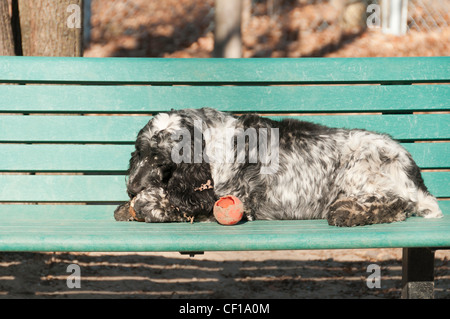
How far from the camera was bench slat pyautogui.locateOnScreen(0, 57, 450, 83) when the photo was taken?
420 centimetres

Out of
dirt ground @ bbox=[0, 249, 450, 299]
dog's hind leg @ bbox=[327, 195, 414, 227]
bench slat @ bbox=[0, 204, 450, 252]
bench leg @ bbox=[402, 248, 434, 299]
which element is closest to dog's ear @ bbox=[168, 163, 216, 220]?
bench slat @ bbox=[0, 204, 450, 252]

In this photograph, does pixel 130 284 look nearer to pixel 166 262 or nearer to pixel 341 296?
pixel 166 262

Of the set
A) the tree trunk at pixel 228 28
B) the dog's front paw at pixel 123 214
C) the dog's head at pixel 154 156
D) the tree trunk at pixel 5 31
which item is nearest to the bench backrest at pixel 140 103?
the dog's front paw at pixel 123 214

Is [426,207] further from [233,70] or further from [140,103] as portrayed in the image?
[140,103]

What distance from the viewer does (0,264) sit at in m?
5.37

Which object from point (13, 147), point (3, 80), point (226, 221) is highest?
point (3, 80)

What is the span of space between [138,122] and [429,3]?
10.1 m

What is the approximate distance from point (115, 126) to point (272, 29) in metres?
8.45

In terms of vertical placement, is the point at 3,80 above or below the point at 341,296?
above

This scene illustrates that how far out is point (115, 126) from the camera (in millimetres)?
4242

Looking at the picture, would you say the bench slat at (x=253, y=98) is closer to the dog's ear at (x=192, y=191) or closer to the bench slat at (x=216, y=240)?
the dog's ear at (x=192, y=191)

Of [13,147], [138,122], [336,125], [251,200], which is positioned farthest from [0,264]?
[336,125]

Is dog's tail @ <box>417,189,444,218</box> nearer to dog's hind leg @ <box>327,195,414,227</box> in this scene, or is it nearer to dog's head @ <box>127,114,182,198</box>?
dog's hind leg @ <box>327,195,414,227</box>

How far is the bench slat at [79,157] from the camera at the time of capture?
13.7ft
